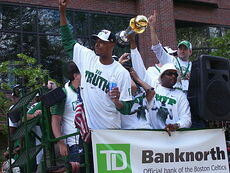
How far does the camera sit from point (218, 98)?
5.15 m

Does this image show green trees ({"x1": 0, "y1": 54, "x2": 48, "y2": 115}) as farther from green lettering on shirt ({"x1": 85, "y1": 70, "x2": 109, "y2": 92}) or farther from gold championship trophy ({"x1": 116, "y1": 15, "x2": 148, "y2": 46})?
green lettering on shirt ({"x1": 85, "y1": 70, "x2": 109, "y2": 92})

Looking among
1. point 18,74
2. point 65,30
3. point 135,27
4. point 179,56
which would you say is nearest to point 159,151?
point 135,27

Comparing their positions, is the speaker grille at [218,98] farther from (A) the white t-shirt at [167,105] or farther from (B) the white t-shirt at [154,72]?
(B) the white t-shirt at [154,72]

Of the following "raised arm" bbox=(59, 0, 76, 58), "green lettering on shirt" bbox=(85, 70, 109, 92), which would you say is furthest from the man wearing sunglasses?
"raised arm" bbox=(59, 0, 76, 58)

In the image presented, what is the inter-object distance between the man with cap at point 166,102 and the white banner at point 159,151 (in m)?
0.31

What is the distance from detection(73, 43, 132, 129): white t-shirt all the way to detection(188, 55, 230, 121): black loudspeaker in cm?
99

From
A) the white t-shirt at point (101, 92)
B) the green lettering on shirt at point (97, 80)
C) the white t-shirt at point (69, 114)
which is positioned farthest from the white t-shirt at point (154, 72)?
the green lettering on shirt at point (97, 80)

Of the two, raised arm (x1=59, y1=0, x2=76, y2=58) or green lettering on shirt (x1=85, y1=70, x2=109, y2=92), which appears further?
raised arm (x1=59, y1=0, x2=76, y2=58)

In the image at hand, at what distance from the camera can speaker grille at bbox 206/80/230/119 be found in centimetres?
508

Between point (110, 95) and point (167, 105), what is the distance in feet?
4.18

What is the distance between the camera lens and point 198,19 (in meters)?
20.2

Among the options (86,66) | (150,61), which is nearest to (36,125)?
(86,66)

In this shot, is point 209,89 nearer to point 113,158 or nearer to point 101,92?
point 101,92

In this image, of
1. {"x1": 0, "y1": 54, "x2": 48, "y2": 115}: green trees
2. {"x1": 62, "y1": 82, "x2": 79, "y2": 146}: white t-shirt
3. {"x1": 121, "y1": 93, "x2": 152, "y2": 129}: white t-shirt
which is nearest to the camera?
{"x1": 121, "y1": 93, "x2": 152, "y2": 129}: white t-shirt
